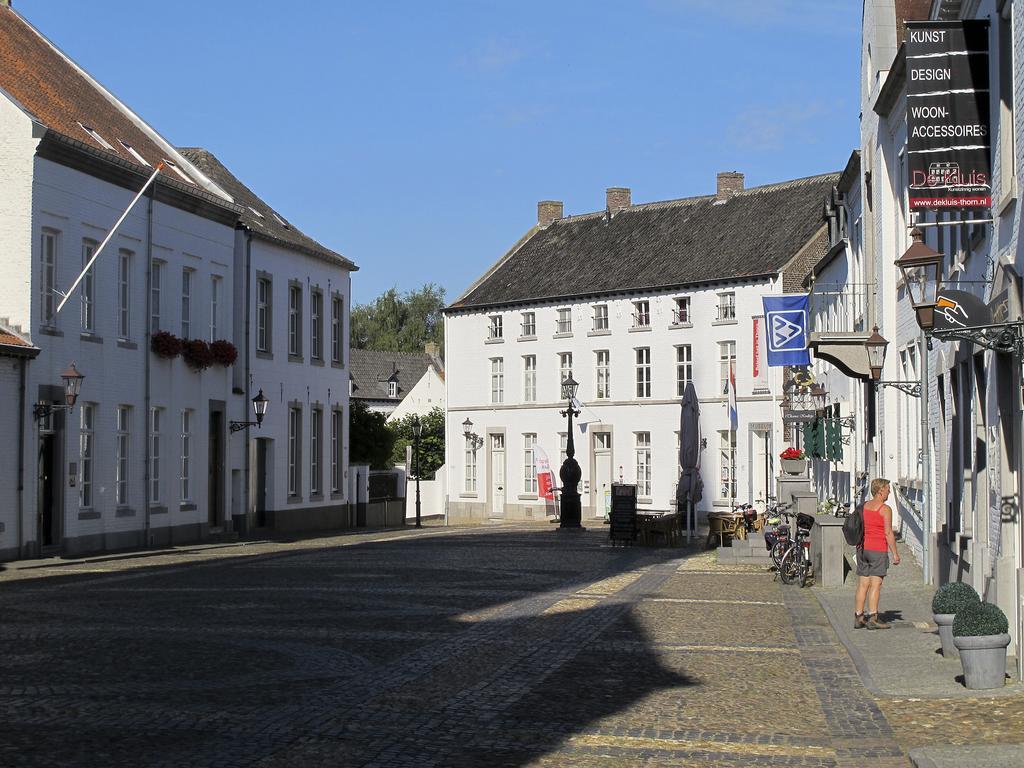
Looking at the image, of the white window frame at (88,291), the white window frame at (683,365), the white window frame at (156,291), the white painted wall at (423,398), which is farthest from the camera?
the white painted wall at (423,398)

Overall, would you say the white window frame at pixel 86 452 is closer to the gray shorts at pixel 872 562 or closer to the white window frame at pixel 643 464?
the gray shorts at pixel 872 562

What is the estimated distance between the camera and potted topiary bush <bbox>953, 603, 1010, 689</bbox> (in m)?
11.3

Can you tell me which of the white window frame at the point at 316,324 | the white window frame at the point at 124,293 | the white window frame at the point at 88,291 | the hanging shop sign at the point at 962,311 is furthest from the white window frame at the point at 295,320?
Answer: the hanging shop sign at the point at 962,311

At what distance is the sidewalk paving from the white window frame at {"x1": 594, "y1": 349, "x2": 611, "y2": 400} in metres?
41.4

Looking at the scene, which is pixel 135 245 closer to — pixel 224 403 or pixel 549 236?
pixel 224 403

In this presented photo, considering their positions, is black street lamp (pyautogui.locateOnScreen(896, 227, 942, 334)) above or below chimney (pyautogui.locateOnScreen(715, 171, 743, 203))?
below

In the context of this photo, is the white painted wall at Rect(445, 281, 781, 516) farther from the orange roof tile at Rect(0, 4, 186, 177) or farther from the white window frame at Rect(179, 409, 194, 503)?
the orange roof tile at Rect(0, 4, 186, 177)

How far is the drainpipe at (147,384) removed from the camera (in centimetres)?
3284

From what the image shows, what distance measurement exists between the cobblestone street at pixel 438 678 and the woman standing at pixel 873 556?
533mm

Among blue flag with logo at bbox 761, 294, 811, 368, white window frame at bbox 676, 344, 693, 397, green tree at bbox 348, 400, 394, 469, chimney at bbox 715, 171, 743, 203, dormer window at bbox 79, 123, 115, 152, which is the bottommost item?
green tree at bbox 348, 400, 394, 469

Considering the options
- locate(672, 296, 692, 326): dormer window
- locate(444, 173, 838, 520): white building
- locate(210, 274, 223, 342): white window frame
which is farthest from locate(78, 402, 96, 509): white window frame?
locate(672, 296, 692, 326): dormer window

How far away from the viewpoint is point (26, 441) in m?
27.3

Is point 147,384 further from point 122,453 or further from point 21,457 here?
point 21,457

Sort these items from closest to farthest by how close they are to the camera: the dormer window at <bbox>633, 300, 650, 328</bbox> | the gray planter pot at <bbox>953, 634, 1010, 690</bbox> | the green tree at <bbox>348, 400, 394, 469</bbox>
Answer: the gray planter pot at <bbox>953, 634, 1010, 690</bbox>
the green tree at <bbox>348, 400, 394, 469</bbox>
the dormer window at <bbox>633, 300, 650, 328</bbox>
